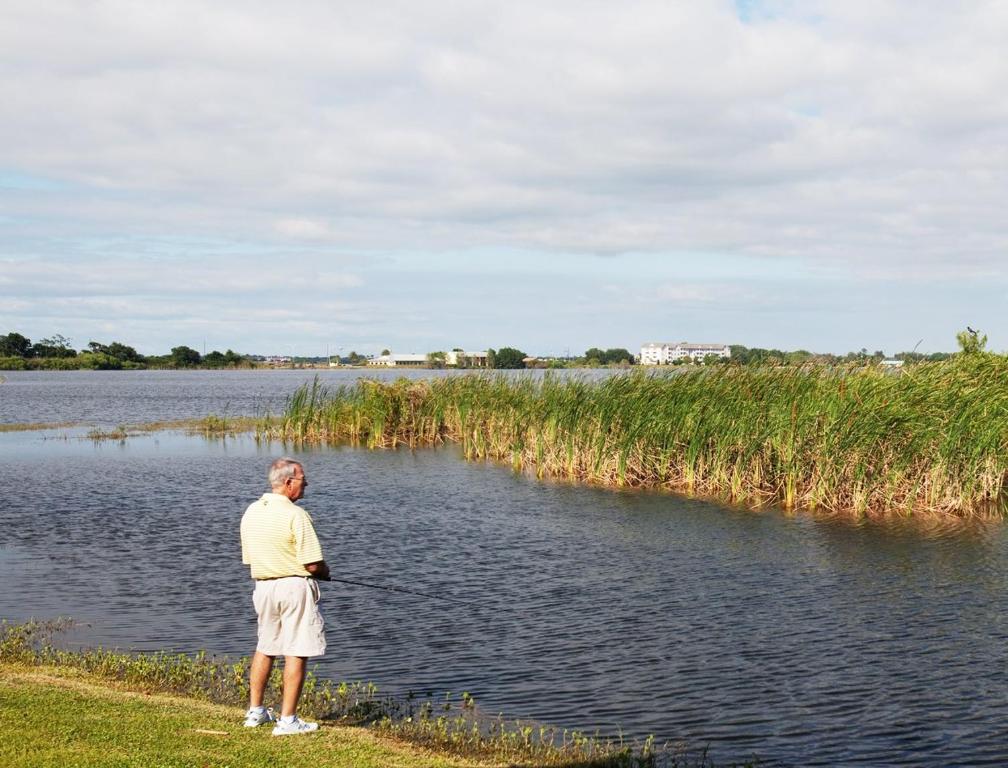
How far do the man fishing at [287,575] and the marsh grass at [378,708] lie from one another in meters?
1.13

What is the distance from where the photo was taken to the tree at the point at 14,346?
170125 mm

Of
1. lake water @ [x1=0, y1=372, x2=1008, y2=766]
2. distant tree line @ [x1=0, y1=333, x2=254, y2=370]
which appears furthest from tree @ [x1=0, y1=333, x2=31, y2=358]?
lake water @ [x1=0, y1=372, x2=1008, y2=766]

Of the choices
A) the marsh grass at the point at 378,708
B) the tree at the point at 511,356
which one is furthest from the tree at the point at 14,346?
the marsh grass at the point at 378,708

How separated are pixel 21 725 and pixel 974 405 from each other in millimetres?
19857

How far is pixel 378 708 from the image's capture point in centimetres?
947

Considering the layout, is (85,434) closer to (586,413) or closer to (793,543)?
(586,413)

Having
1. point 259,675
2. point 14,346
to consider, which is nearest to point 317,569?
point 259,675

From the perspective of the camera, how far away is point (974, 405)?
21250 mm

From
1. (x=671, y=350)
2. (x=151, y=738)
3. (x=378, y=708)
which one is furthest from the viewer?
(x=671, y=350)

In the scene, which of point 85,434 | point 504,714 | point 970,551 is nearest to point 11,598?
point 504,714

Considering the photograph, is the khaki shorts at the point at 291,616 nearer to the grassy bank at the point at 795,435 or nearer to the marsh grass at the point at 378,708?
the marsh grass at the point at 378,708

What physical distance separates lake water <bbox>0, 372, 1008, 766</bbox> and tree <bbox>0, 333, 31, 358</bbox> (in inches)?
6412

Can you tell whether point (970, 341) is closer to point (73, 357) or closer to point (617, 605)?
point (617, 605)

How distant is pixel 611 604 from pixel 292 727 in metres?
6.66
